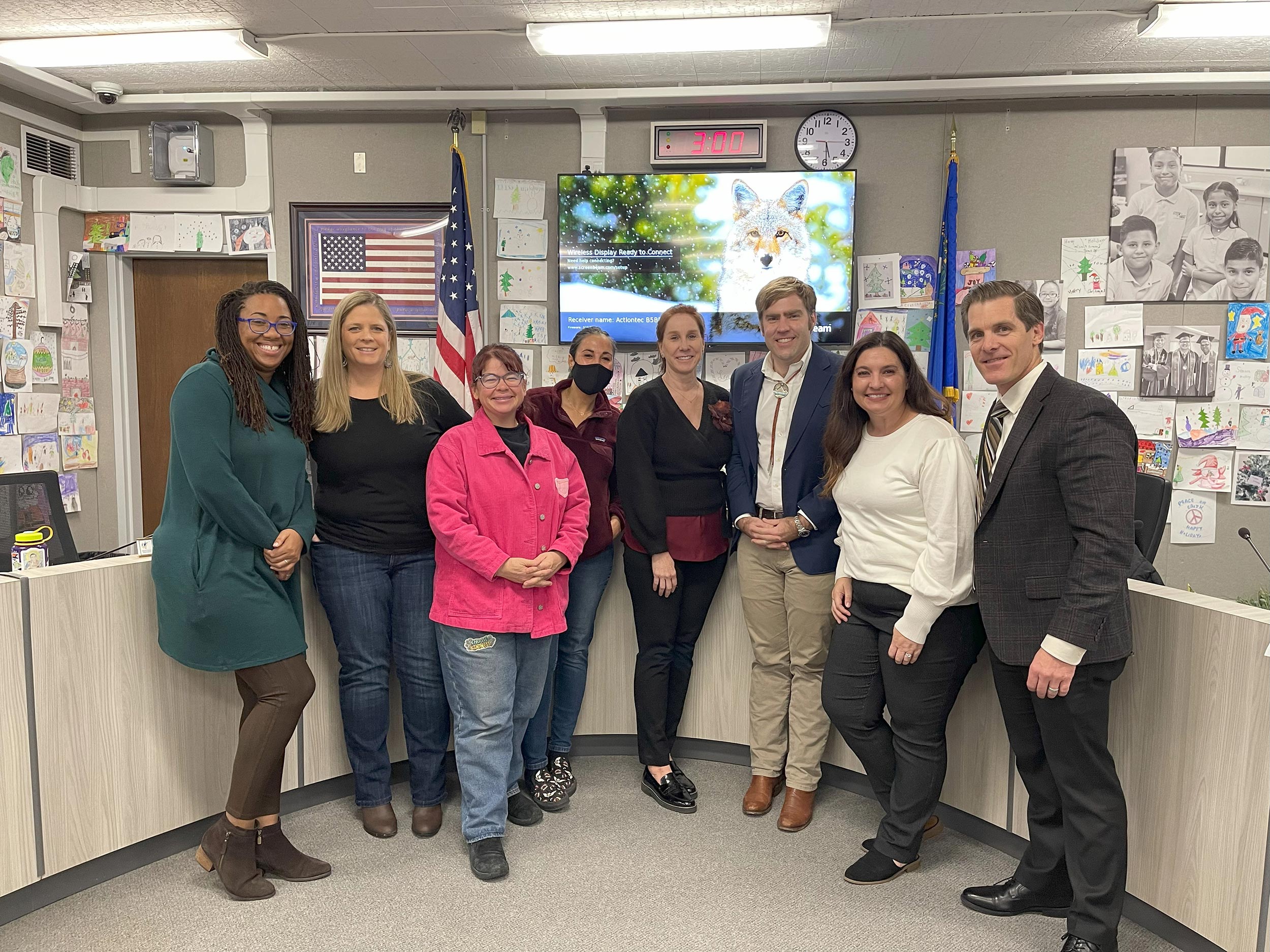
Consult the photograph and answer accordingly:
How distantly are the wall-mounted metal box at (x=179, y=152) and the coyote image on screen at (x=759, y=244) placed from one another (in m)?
3.00

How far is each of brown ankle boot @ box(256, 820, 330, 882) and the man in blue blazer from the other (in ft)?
4.26

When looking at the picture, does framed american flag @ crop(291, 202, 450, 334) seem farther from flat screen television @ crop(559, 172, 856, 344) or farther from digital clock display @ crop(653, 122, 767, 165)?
digital clock display @ crop(653, 122, 767, 165)

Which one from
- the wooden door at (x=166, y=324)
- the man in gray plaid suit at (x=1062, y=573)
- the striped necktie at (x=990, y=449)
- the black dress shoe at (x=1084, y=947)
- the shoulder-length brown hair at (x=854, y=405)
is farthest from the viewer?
the wooden door at (x=166, y=324)

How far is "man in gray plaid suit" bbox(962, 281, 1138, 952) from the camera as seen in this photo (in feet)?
5.82

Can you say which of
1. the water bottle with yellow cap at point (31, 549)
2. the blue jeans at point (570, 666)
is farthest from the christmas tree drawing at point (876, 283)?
the water bottle with yellow cap at point (31, 549)

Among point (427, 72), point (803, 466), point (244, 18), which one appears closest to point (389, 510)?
point (803, 466)

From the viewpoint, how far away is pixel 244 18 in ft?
12.0

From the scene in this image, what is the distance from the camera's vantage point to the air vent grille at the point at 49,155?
455cm

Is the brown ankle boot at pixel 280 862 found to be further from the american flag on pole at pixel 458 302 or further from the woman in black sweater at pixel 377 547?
the american flag on pole at pixel 458 302

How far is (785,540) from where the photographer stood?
2.57m

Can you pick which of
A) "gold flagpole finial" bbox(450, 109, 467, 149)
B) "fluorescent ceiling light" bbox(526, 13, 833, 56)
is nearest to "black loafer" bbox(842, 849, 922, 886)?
"fluorescent ceiling light" bbox(526, 13, 833, 56)

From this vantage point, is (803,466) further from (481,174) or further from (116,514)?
(116,514)

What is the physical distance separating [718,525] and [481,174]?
118 inches

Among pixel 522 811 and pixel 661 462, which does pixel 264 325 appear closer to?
pixel 661 462
